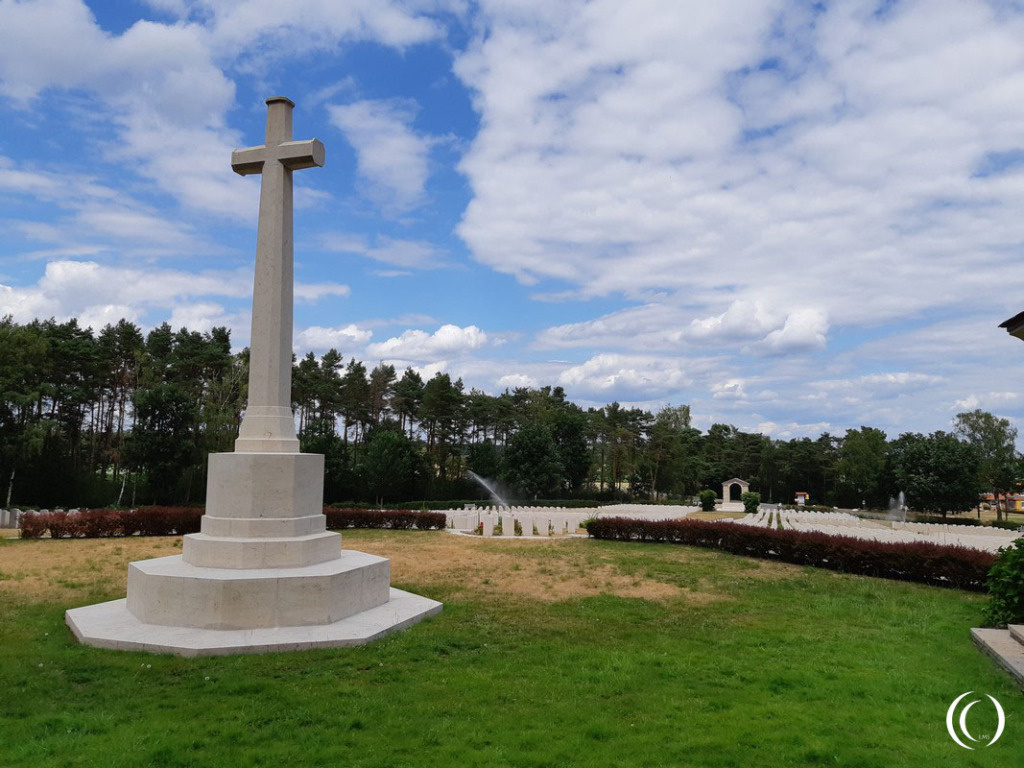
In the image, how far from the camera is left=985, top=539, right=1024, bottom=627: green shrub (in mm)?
6758

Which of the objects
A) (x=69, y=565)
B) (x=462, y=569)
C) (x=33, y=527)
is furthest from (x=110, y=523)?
(x=462, y=569)

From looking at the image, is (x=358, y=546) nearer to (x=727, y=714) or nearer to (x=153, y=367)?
(x=727, y=714)

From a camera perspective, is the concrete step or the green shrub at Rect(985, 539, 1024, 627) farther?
the green shrub at Rect(985, 539, 1024, 627)

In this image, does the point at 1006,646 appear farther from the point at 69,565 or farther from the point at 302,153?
the point at 69,565

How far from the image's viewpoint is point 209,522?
798cm

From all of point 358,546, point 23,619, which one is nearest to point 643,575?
point 358,546

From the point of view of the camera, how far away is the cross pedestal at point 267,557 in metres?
6.68

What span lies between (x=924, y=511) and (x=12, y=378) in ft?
194

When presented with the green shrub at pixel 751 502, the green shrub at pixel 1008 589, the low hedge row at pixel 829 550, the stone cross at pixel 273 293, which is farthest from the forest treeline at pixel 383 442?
the green shrub at pixel 1008 589

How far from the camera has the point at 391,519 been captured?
22016mm

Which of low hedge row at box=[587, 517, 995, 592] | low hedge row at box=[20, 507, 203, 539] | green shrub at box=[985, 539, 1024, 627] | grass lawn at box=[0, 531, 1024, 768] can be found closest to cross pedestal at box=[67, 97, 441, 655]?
grass lawn at box=[0, 531, 1024, 768]

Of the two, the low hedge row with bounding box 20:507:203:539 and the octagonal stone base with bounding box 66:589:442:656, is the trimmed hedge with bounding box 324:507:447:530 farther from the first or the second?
the octagonal stone base with bounding box 66:589:442:656

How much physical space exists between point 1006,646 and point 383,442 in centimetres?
3363

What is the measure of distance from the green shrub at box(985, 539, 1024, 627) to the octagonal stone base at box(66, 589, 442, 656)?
6.64m
